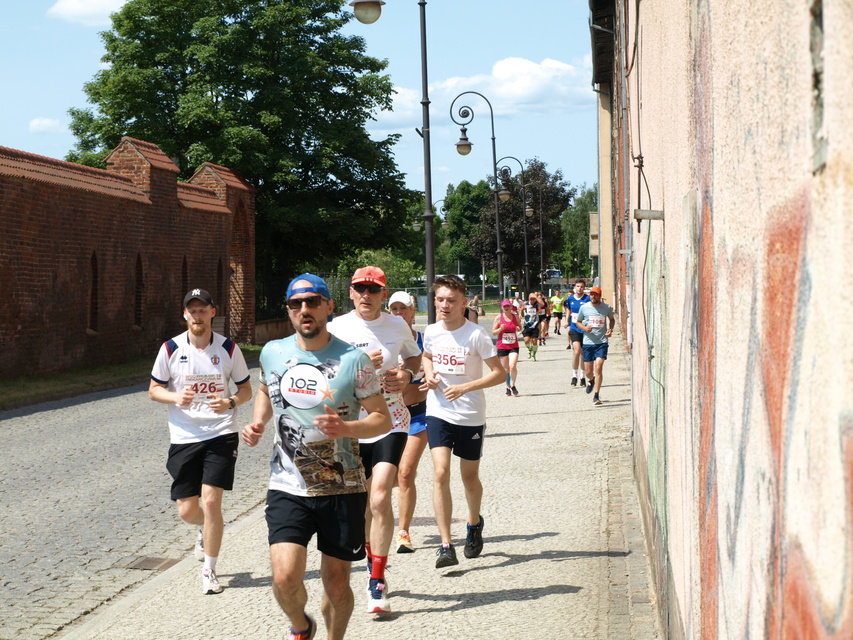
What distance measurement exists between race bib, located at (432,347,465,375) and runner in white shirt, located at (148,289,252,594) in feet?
4.32

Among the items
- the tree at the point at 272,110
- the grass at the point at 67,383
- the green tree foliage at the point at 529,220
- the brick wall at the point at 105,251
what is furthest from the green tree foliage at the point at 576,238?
the grass at the point at 67,383

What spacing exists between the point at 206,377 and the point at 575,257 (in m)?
111

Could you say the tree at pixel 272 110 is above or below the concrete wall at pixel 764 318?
above

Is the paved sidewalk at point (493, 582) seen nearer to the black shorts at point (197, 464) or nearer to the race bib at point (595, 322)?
the black shorts at point (197, 464)

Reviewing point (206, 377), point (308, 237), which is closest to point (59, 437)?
point (206, 377)

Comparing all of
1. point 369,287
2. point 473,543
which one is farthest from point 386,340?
point 473,543

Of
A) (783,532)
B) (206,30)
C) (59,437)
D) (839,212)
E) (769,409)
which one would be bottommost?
(59,437)

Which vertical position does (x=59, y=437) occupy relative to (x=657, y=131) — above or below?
below

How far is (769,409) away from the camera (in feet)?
5.98

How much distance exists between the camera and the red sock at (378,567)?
5.97 metres

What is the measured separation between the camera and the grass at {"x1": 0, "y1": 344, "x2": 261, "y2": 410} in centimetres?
1963

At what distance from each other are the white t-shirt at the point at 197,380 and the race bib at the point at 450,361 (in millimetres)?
1312

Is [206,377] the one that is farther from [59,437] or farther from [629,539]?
[59,437]

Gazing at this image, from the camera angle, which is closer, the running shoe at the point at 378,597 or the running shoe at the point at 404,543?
the running shoe at the point at 378,597
